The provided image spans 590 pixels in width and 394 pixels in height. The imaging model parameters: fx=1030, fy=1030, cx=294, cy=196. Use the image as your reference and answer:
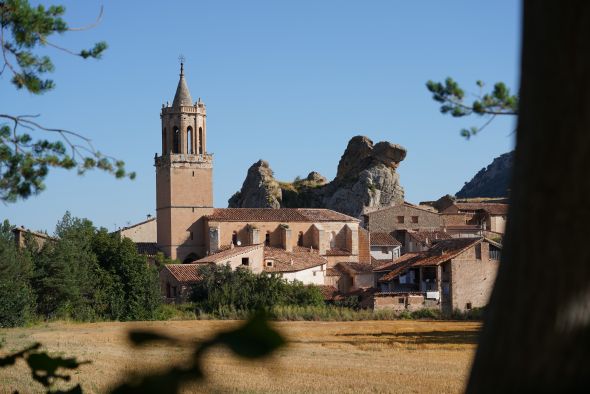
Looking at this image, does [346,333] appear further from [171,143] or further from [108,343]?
[171,143]

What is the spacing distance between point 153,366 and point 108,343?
27.6 m

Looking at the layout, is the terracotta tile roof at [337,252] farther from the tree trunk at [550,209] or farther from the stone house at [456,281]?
the tree trunk at [550,209]

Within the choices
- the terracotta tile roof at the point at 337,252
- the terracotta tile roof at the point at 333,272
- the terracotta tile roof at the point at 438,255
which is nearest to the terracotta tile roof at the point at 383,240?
the terracotta tile roof at the point at 337,252

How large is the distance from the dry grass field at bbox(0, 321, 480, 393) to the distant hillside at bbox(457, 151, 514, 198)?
324 feet

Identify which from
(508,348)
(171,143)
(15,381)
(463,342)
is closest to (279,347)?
(508,348)

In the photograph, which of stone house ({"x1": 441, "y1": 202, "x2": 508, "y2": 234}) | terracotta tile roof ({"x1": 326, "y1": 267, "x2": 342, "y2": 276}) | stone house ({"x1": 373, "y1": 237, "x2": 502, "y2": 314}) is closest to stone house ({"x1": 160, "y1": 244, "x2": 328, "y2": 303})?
terracotta tile roof ({"x1": 326, "y1": 267, "x2": 342, "y2": 276})

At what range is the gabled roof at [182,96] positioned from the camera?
68.9 metres

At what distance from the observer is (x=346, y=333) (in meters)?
36.9

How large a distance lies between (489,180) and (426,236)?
7192cm

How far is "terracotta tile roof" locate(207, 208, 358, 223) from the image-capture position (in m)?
65.6

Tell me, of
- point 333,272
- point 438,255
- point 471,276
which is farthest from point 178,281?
point 471,276

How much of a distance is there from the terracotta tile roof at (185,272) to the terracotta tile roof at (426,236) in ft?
68.4

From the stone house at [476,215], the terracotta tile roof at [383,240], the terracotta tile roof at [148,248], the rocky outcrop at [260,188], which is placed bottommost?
the terracotta tile roof at [148,248]

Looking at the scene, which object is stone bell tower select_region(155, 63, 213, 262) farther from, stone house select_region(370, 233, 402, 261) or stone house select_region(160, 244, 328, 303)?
stone house select_region(370, 233, 402, 261)
